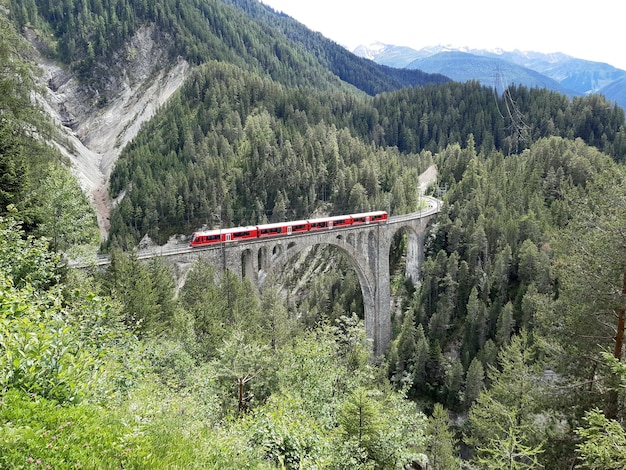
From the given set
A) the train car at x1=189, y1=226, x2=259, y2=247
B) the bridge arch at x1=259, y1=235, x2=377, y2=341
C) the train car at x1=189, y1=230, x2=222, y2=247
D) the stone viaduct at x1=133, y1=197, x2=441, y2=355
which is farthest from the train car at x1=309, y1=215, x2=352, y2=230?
the train car at x1=189, y1=230, x2=222, y2=247

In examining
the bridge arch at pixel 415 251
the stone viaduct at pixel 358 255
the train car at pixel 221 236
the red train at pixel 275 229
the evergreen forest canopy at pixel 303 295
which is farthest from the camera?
the bridge arch at pixel 415 251

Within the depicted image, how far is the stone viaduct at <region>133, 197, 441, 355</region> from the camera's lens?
38188 mm

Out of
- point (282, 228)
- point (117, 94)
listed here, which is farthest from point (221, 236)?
point (117, 94)

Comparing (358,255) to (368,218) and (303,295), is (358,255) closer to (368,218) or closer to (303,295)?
(368,218)

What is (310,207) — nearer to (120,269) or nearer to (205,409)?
(120,269)

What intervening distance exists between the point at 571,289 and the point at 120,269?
23.1 metres

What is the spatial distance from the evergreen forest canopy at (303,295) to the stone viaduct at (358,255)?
9.01ft

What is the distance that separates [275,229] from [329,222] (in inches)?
315

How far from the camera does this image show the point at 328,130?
98.8 m

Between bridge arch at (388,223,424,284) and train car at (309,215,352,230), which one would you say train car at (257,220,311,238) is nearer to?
train car at (309,215,352,230)

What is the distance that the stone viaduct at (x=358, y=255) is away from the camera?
3819 centimetres

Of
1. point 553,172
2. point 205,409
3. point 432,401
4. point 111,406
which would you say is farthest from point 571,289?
point 553,172

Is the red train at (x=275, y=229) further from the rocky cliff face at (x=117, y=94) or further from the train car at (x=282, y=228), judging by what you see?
the rocky cliff face at (x=117, y=94)

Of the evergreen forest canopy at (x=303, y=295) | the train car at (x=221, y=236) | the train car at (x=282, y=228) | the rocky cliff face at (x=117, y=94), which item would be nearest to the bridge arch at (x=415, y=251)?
the evergreen forest canopy at (x=303, y=295)
